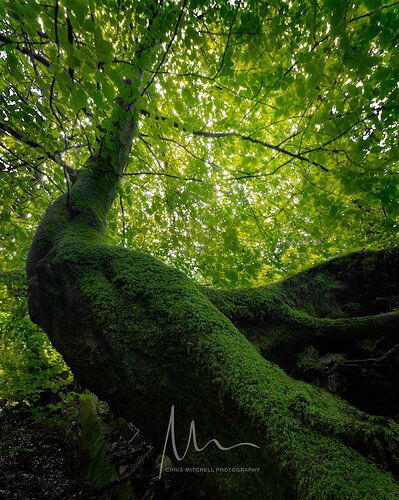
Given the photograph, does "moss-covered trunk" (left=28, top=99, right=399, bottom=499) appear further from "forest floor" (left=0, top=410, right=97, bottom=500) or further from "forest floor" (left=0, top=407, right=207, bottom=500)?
"forest floor" (left=0, top=410, right=97, bottom=500)

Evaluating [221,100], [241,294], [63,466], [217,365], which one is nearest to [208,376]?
[217,365]

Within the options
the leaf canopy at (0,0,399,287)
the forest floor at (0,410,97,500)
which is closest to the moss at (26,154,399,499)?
the leaf canopy at (0,0,399,287)

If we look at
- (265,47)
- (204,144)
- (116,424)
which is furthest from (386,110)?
(116,424)

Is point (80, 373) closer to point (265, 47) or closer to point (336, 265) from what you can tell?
point (336, 265)

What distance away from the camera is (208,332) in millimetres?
1701

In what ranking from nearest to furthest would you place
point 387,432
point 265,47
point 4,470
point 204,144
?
point 387,432 → point 265,47 → point 4,470 → point 204,144

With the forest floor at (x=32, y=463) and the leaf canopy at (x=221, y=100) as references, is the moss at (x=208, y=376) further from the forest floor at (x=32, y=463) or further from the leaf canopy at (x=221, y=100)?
the forest floor at (x=32, y=463)

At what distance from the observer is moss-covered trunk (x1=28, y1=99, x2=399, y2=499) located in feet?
3.86

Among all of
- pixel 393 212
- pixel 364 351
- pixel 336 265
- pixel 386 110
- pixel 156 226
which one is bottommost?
pixel 364 351

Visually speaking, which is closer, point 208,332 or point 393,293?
point 208,332

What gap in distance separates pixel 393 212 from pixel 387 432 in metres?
2.27

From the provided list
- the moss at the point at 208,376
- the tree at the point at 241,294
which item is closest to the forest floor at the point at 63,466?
the moss at the point at 208,376

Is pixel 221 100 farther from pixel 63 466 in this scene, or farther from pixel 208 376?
pixel 63 466

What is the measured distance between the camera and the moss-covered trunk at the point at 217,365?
Result: 118cm
